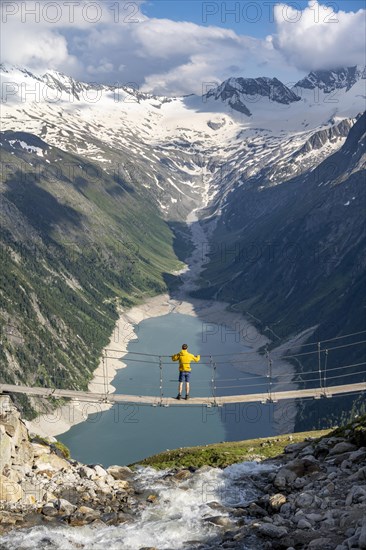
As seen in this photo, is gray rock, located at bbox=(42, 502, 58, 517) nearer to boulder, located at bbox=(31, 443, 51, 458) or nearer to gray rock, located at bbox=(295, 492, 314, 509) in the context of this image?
boulder, located at bbox=(31, 443, 51, 458)

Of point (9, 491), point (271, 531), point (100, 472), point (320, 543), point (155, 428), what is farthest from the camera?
point (155, 428)

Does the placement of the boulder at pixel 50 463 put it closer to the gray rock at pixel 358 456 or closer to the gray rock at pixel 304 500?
the gray rock at pixel 304 500

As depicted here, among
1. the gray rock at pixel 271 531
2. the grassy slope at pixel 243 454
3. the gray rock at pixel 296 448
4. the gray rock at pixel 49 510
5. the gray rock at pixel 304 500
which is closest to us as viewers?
the gray rock at pixel 271 531

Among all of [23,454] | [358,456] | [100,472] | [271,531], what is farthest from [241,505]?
[23,454]

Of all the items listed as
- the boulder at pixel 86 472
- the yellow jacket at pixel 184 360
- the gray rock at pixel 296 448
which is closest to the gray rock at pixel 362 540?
the gray rock at pixel 296 448

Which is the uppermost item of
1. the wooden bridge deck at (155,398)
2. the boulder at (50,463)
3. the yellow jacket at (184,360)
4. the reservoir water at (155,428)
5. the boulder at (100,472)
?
the yellow jacket at (184,360)

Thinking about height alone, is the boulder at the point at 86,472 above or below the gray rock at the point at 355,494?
above

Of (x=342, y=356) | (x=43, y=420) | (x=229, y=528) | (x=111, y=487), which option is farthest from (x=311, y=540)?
(x=342, y=356)

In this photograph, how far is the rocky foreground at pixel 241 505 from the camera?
926 inches

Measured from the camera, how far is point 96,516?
88.7 ft

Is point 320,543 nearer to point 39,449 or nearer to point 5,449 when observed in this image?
point 5,449

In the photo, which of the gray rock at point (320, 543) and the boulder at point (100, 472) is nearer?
the gray rock at point (320, 543)

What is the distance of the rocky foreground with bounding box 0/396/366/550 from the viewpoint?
23516mm

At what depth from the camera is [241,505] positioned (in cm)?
2823
